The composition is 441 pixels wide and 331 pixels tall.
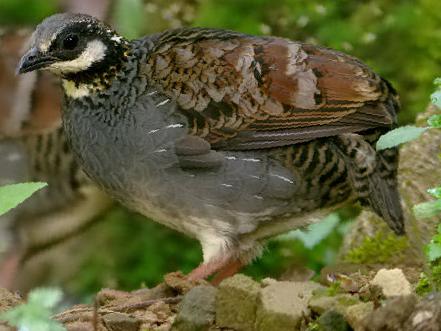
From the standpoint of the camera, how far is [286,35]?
8.09 metres

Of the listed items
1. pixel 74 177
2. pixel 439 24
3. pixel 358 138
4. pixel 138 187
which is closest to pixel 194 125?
pixel 138 187

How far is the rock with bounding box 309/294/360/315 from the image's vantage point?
392cm

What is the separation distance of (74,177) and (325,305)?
3096mm

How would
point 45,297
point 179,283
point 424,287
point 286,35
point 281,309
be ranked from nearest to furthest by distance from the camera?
point 45,297 → point 281,309 → point 424,287 → point 179,283 → point 286,35

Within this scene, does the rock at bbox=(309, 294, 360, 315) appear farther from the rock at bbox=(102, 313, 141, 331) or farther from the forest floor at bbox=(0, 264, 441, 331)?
the rock at bbox=(102, 313, 141, 331)

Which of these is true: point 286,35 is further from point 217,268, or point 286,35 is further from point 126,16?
point 217,268

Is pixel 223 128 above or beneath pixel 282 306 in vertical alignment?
above

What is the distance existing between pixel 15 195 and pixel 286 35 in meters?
4.42

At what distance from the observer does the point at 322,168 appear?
5289 mm

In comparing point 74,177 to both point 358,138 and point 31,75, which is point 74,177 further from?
point 358,138

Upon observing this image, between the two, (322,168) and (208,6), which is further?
(208,6)

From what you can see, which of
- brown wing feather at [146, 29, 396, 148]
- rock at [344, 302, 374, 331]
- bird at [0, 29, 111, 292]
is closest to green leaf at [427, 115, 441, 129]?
rock at [344, 302, 374, 331]

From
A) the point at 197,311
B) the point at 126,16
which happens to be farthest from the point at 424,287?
the point at 126,16

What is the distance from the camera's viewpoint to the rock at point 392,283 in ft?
13.1
